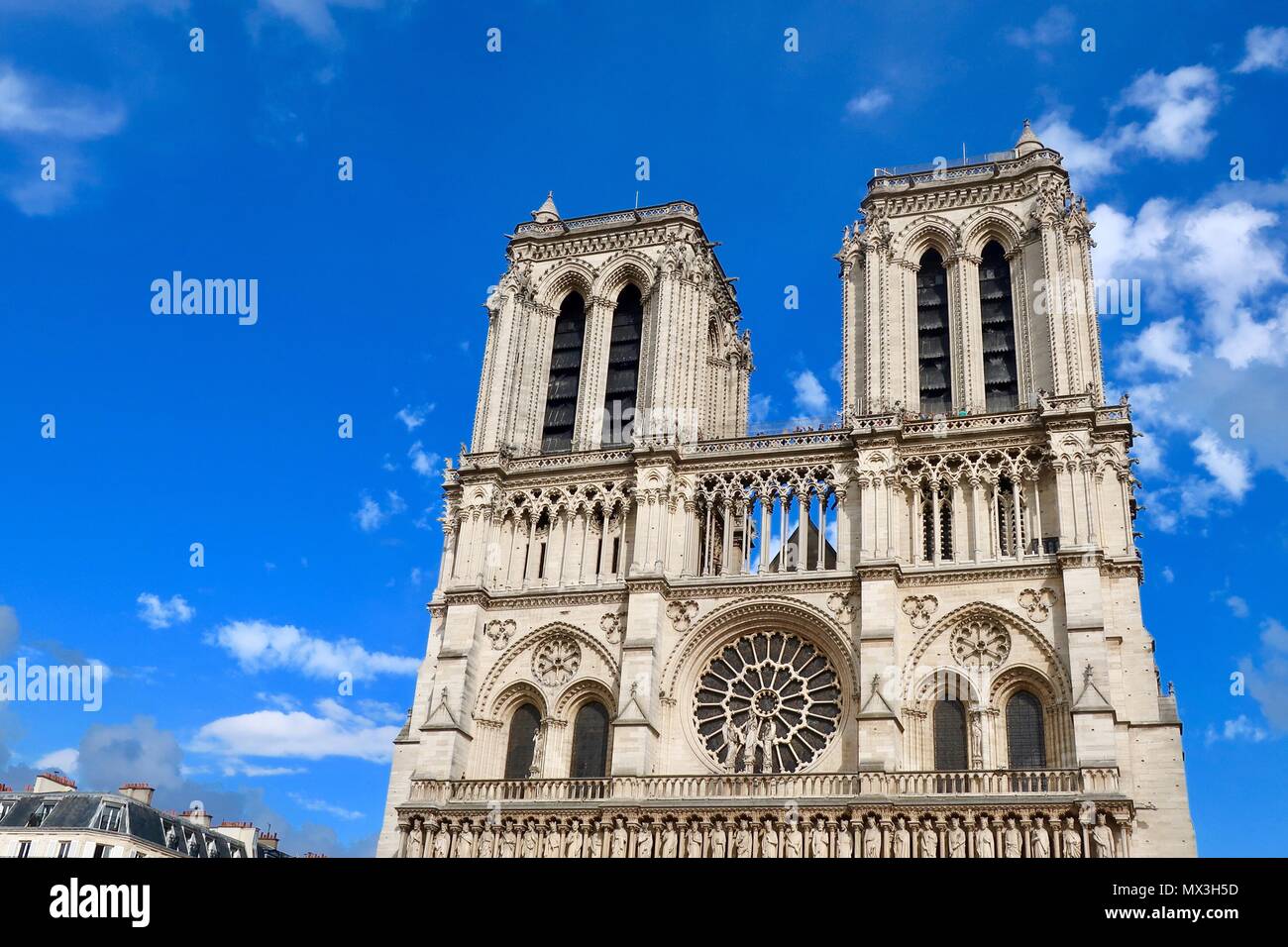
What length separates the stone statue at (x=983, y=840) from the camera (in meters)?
27.9

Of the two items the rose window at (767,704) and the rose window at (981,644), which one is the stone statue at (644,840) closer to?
the rose window at (767,704)

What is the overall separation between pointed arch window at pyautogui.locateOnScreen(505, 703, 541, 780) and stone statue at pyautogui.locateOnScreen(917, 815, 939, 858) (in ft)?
36.8

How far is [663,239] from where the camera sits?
4109cm

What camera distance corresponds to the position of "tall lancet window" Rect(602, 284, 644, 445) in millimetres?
39469

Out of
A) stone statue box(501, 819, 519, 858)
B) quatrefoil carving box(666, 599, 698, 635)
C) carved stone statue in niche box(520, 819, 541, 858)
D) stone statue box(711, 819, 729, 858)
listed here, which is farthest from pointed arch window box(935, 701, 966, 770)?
stone statue box(501, 819, 519, 858)

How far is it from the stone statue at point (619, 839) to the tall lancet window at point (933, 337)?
1507cm

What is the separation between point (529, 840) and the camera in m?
31.5

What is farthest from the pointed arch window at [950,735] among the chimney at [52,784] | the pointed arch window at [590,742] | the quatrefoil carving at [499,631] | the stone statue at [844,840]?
the chimney at [52,784]

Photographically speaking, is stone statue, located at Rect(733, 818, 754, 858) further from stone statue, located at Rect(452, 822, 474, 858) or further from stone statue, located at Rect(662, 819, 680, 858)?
stone statue, located at Rect(452, 822, 474, 858)

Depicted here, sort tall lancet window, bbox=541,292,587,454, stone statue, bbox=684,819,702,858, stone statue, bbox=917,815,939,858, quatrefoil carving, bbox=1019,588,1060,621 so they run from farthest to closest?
tall lancet window, bbox=541,292,587,454, quatrefoil carving, bbox=1019,588,1060,621, stone statue, bbox=684,819,702,858, stone statue, bbox=917,815,939,858
